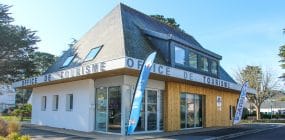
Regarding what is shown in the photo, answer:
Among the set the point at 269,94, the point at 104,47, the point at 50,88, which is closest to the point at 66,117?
the point at 50,88

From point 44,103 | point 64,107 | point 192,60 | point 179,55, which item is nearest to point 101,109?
point 64,107

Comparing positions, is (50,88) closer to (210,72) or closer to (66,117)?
(66,117)

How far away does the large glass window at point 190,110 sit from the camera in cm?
2333

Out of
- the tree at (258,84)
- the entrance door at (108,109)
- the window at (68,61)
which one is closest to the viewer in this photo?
the entrance door at (108,109)

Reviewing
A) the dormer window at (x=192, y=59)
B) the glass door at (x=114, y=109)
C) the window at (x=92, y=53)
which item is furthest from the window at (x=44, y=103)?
the dormer window at (x=192, y=59)

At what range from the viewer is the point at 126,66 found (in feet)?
52.9

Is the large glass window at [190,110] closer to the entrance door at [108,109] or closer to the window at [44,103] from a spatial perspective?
the entrance door at [108,109]

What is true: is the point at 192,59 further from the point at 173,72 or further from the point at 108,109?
the point at 108,109

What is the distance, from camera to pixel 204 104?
26188mm

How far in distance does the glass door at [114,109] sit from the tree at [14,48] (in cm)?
1777

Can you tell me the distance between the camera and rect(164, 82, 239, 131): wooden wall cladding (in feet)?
70.2

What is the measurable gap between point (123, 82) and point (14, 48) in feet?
63.3

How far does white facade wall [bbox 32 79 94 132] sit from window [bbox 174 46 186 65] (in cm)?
522

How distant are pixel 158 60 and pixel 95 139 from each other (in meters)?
6.08
